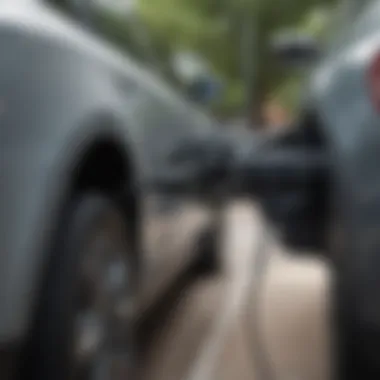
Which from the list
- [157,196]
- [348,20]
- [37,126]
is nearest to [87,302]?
[37,126]

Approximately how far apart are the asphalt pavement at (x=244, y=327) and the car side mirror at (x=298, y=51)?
1.05 m

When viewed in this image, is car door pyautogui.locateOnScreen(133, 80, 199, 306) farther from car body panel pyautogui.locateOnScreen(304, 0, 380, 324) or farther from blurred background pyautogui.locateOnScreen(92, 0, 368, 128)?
car body panel pyautogui.locateOnScreen(304, 0, 380, 324)

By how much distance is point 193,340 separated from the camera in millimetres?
4602

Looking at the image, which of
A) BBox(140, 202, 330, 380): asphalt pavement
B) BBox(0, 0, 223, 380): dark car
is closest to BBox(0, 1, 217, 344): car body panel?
BBox(0, 0, 223, 380): dark car

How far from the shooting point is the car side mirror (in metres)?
4.70

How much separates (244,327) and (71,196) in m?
2.31

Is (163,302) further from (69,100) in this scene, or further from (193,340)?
(69,100)

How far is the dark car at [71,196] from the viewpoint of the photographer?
7.06 feet

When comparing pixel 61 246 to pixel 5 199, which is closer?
pixel 5 199

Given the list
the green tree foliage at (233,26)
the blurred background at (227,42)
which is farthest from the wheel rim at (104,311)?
the green tree foliage at (233,26)

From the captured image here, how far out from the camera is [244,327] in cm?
471

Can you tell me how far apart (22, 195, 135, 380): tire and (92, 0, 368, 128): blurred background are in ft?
2.81

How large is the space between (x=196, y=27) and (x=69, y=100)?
5628 mm

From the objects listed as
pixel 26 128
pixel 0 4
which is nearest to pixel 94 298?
pixel 26 128
